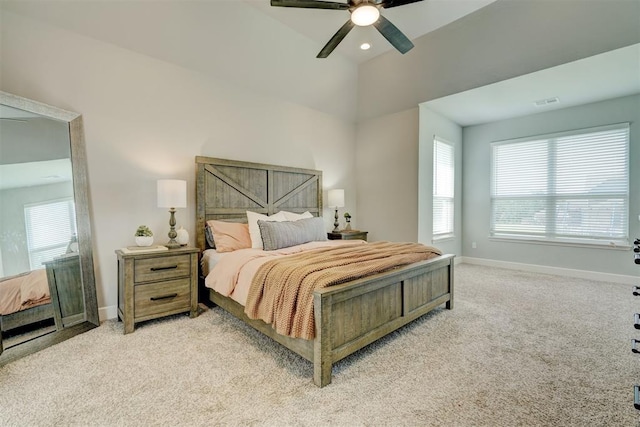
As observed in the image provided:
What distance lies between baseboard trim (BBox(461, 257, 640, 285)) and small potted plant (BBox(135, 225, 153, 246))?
5650mm

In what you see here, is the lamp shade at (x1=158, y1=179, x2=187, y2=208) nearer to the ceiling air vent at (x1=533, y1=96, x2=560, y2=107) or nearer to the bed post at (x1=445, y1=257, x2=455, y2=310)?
the bed post at (x1=445, y1=257, x2=455, y2=310)

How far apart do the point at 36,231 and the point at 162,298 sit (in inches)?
44.9

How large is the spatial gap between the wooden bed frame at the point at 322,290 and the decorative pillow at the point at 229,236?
232 millimetres

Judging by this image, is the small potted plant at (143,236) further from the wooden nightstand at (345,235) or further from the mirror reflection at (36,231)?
the wooden nightstand at (345,235)

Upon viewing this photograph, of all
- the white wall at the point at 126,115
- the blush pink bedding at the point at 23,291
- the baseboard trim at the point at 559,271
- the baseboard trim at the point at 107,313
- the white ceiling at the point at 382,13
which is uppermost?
the white ceiling at the point at 382,13

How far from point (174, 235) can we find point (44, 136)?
1.38 metres

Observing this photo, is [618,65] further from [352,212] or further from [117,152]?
[117,152]

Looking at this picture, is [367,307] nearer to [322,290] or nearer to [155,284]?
[322,290]

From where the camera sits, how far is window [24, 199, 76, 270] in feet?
7.65

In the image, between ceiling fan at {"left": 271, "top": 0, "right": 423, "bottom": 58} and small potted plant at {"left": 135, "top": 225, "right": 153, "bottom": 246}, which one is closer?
ceiling fan at {"left": 271, "top": 0, "right": 423, "bottom": 58}

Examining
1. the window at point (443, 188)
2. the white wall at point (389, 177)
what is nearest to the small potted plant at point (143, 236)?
the white wall at point (389, 177)

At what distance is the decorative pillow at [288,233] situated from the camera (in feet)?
10.5

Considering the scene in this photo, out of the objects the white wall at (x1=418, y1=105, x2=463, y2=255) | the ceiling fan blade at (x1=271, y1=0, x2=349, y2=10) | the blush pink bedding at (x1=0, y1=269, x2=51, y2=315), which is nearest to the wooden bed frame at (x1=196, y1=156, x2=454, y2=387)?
the blush pink bedding at (x1=0, y1=269, x2=51, y2=315)

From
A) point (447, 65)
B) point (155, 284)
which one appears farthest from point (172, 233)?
point (447, 65)
